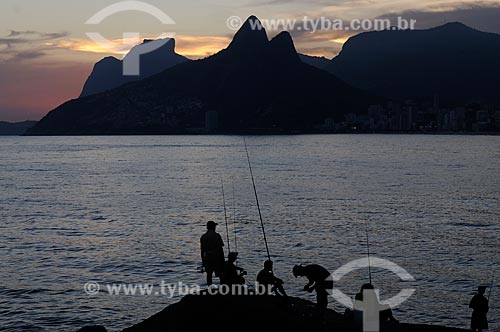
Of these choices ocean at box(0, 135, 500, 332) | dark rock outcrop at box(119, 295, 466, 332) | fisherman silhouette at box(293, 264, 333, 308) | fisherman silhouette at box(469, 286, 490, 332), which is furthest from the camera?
ocean at box(0, 135, 500, 332)

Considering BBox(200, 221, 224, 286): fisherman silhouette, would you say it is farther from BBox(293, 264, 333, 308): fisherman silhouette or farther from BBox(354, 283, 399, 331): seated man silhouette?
BBox(354, 283, 399, 331): seated man silhouette

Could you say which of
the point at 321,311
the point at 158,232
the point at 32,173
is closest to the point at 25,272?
→ the point at 158,232

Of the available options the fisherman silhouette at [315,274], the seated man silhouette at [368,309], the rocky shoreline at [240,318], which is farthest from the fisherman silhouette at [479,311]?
the fisherman silhouette at [315,274]

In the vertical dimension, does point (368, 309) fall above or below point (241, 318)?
above

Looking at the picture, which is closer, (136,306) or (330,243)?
(136,306)

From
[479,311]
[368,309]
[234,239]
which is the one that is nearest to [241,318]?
[368,309]

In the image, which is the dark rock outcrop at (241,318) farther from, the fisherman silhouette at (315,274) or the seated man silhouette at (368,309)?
the fisherman silhouette at (315,274)

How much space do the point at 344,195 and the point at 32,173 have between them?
170 feet

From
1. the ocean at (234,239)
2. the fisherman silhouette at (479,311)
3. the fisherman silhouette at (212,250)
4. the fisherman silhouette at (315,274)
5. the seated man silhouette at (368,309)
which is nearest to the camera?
the seated man silhouette at (368,309)

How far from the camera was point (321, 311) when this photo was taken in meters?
12.8

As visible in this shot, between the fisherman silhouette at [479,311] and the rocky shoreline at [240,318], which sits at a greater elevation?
the rocky shoreline at [240,318]

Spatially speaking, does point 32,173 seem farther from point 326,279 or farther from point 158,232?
point 326,279

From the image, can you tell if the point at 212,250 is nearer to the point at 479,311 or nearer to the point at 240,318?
the point at 240,318

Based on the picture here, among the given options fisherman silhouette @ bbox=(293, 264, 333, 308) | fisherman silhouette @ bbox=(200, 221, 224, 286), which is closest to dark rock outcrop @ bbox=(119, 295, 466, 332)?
fisherman silhouette @ bbox=(293, 264, 333, 308)
